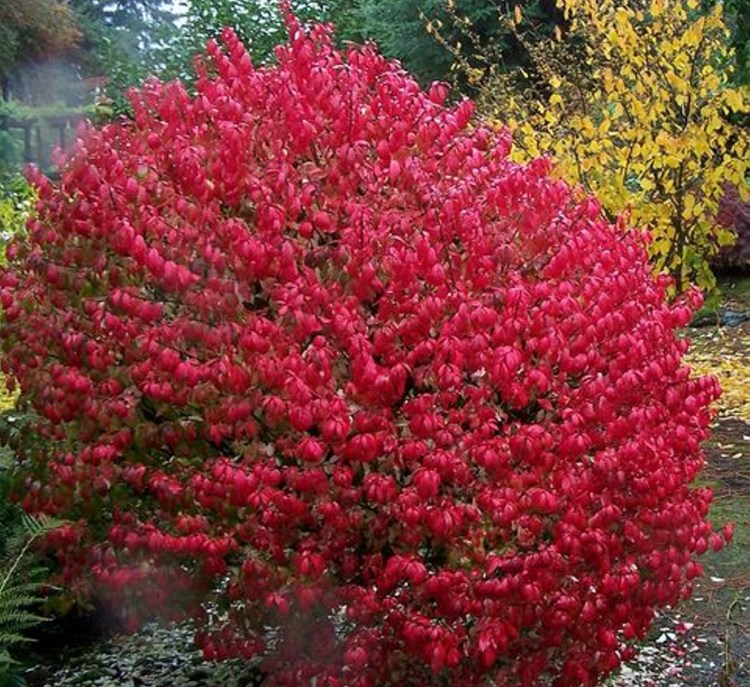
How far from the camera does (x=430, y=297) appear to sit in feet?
10.1

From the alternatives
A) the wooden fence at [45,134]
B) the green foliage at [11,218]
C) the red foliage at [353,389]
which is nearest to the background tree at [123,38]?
the wooden fence at [45,134]

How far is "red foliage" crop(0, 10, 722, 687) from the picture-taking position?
121 inches

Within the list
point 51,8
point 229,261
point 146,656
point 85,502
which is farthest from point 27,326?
point 51,8

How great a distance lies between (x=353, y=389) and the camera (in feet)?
9.99

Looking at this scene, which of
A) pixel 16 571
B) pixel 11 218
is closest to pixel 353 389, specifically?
pixel 16 571

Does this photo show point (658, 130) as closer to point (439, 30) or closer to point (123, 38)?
point (439, 30)

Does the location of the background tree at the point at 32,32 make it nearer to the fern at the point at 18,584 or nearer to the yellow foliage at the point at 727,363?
the yellow foliage at the point at 727,363

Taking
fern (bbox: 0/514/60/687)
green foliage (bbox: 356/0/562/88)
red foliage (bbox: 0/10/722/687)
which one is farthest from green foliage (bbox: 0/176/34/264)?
green foliage (bbox: 356/0/562/88)

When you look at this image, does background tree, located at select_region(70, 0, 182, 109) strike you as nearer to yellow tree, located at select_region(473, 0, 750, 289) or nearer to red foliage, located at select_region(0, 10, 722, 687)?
yellow tree, located at select_region(473, 0, 750, 289)

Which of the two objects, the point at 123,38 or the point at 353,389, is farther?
the point at 123,38

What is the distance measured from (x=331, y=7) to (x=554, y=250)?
18.8 metres

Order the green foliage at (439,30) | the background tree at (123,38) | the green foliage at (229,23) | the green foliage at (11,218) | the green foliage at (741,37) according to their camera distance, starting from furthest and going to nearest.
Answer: the background tree at (123,38) < the green foliage at (229,23) < the green foliage at (439,30) < the green foliage at (741,37) < the green foliage at (11,218)

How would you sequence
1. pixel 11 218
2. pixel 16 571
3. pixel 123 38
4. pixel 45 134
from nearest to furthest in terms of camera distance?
pixel 16 571 < pixel 11 218 < pixel 45 134 < pixel 123 38

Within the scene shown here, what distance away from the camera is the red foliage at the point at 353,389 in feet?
10.1
